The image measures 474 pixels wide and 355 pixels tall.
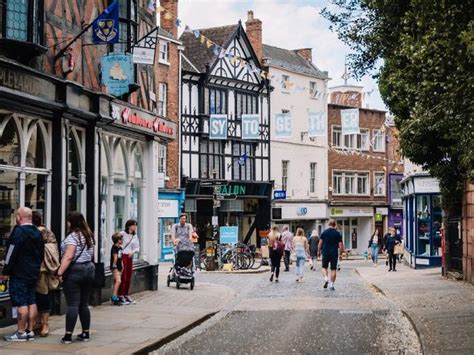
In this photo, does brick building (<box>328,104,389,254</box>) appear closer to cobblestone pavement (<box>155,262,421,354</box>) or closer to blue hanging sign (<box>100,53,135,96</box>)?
cobblestone pavement (<box>155,262,421,354</box>)

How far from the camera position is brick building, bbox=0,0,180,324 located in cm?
1245

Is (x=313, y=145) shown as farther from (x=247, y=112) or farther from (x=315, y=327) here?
(x=315, y=327)

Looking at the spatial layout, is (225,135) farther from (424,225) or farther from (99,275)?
(99,275)

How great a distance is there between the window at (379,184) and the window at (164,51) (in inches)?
888

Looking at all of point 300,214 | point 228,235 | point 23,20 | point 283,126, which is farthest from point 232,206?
point 23,20

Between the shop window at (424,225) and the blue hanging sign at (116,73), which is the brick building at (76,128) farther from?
the shop window at (424,225)

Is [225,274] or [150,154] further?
[225,274]

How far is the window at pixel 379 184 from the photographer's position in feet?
186

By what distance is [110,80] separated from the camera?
51.9 ft

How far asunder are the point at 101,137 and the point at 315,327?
6187mm

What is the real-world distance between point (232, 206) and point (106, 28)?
30998mm

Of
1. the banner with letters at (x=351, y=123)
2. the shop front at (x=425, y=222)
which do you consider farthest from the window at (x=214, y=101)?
the shop front at (x=425, y=222)

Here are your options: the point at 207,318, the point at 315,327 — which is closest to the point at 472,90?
the point at 315,327

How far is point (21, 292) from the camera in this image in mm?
10227
